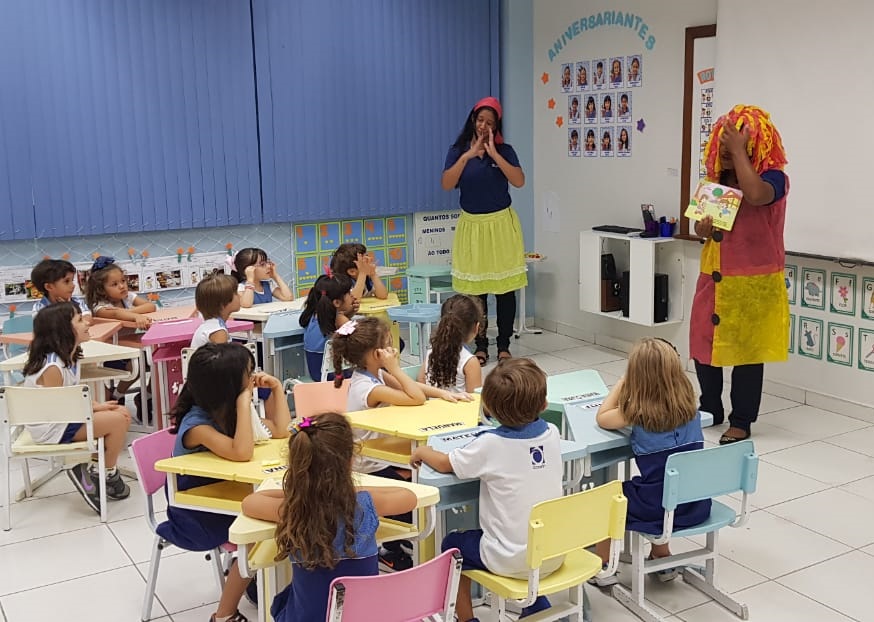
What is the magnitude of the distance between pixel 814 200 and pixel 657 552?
279 cm

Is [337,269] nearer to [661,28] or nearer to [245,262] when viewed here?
[245,262]

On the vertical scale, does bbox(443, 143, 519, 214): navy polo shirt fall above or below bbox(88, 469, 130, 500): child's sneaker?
above

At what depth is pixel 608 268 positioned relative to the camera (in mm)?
7215

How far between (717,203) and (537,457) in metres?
2.53

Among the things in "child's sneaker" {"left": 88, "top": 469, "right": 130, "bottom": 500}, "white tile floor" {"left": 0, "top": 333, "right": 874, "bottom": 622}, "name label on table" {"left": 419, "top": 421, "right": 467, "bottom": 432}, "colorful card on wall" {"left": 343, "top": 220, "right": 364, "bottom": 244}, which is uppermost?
"colorful card on wall" {"left": 343, "top": 220, "right": 364, "bottom": 244}

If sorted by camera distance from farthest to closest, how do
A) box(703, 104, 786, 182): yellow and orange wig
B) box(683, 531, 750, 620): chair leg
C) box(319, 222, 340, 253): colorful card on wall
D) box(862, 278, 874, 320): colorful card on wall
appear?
box(319, 222, 340, 253): colorful card on wall < box(862, 278, 874, 320): colorful card on wall < box(703, 104, 786, 182): yellow and orange wig < box(683, 531, 750, 620): chair leg

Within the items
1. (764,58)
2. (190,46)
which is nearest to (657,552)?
(764,58)

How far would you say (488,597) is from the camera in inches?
138

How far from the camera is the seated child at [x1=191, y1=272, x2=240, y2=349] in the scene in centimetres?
499

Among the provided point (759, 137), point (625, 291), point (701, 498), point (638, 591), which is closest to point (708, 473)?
point (701, 498)

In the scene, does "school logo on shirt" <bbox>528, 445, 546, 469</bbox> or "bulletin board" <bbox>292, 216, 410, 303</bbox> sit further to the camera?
"bulletin board" <bbox>292, 216, 410, 303</bbox>

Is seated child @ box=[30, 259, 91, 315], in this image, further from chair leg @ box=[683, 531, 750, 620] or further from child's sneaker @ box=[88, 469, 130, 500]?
chair leg @ box=[683, 531, 750, 620]

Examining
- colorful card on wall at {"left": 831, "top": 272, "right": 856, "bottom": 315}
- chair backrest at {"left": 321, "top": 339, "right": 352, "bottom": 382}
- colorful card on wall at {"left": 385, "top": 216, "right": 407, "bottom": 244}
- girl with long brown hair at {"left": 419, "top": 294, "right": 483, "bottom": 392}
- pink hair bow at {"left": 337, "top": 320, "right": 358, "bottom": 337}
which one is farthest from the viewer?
colorful card on wall at {"left": 385, "top": 216, "right": 407, "bottom": 244}

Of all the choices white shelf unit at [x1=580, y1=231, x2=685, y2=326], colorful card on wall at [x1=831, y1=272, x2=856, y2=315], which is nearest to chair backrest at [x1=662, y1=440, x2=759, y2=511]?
colorful card on wall at [x1=831, y1=272, x2=856, y2=315]
